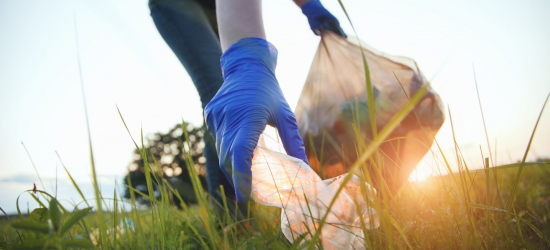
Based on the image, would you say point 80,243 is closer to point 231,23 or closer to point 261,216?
point 261,216

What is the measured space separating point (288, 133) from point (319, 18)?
980mm

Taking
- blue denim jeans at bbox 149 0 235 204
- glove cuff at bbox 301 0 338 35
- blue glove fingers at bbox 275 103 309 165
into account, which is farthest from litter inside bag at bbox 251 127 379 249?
glove cuff at bbox 301 0 338 35

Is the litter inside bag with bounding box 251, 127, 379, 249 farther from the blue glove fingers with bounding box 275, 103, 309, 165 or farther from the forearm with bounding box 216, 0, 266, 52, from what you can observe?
the forearm with bounding box 216, 0, 266, 52

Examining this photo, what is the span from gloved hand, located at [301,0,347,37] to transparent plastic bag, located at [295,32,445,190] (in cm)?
7

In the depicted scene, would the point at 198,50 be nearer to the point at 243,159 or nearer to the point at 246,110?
the point at 246,110

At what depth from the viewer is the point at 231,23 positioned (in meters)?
1.02

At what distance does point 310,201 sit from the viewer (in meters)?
0.58

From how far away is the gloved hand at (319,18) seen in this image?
164 centimetres

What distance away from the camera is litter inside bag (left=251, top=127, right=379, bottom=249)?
532 millimetres

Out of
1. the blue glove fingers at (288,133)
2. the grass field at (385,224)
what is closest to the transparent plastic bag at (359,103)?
the blue glove fingers at (288,133)

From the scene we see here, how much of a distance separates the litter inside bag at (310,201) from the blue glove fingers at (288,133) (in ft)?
0.58

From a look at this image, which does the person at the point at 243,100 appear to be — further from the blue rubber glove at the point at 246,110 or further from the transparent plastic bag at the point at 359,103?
the transparent plastic bag at the point at 359,103

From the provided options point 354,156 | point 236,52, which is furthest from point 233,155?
point 354,156

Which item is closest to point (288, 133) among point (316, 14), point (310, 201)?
point (310, 201)
